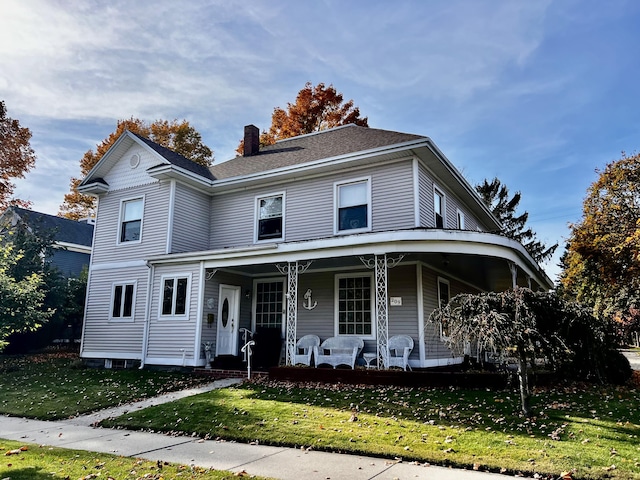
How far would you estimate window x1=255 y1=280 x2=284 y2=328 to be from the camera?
549 inches

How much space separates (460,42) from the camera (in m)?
11.9

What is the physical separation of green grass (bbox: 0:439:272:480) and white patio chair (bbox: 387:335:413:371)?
6777mm

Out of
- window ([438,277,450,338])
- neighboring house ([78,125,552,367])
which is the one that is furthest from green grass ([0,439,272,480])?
window ([438,277,450,338])

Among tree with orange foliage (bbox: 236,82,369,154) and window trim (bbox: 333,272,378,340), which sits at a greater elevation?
tree with orange foliage (bbox: 236,82,369,154)

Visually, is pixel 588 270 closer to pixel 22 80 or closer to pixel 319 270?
pixel 319 270

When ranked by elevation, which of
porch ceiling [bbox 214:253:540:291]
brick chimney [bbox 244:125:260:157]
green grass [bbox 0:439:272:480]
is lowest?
green grass [bbox 0:439:272:480]

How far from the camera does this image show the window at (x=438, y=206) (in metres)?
13.0

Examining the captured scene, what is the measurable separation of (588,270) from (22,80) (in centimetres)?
2174

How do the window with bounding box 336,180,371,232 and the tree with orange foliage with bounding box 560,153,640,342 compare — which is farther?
the tree with orange foliage with bounding box 560,153,640,342

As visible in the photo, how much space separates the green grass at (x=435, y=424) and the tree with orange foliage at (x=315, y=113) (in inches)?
793

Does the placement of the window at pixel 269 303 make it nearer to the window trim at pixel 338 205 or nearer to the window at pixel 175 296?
the window at pixel 175 296

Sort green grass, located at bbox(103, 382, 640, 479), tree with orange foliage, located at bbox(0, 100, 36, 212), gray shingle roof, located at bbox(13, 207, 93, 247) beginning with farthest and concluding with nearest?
1. gray shingle roof, located at bbox(13, 207, 93, 247)
2. tree with orange foliage, located at bbox(0, 100, 36, 212)
3. green grass, located at bbox(103, 382, 640, 479)

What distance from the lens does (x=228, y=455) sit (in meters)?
5.48

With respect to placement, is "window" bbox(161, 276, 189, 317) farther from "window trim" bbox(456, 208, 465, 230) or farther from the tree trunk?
the tree trunk
